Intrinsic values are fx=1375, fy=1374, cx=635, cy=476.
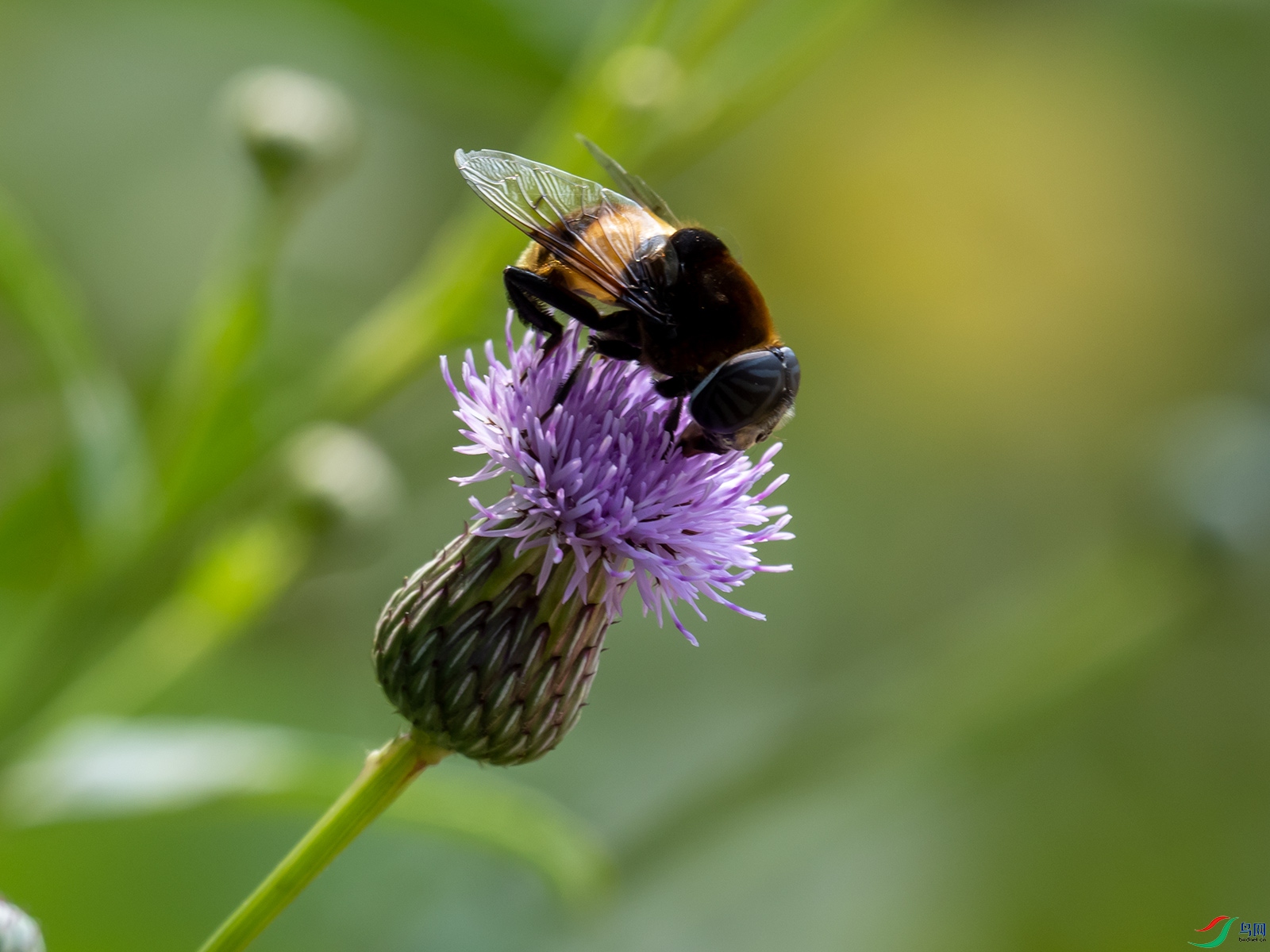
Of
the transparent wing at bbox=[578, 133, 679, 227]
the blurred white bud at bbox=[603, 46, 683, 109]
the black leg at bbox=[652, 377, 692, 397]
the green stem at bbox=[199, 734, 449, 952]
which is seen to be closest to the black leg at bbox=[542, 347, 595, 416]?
the black leg at bbox=[652, 377, 692, 397]

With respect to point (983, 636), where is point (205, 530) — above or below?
below

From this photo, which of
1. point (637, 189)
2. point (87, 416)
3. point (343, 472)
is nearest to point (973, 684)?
point (343, 472)

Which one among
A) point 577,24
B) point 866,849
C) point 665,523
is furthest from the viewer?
point 866,849

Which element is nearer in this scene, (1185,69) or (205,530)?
(205,530)

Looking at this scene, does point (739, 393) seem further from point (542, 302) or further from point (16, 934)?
point (16, 934)

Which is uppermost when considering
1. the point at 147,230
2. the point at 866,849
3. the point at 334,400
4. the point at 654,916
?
the point at 334,400

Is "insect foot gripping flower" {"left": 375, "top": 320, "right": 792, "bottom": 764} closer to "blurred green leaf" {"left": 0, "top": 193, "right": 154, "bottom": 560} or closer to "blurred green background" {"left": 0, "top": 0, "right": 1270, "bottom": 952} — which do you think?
"blurred green background" {"left": 0, "top": 0, "right": 1270, "bottom": 952}

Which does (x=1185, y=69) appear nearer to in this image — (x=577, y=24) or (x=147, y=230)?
(x=577, y=24)

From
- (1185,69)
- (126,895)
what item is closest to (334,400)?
(126,895)
